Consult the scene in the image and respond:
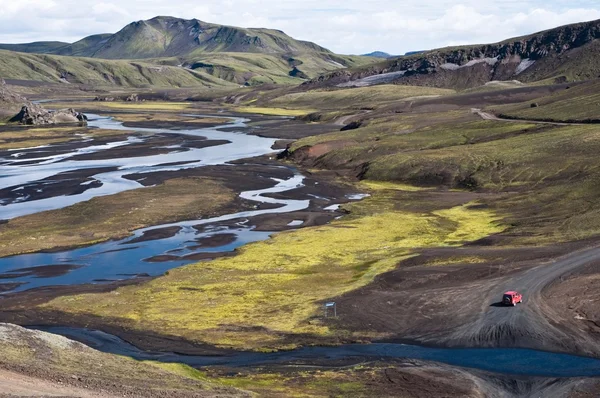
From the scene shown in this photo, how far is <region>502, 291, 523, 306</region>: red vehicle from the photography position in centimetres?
6912

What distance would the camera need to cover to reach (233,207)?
12419 cm

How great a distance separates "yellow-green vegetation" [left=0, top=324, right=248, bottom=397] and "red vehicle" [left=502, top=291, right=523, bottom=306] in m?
29.1

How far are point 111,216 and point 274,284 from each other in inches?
1673

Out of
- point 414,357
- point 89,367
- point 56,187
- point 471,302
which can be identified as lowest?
point 414,357

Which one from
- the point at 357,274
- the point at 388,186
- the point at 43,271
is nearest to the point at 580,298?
the point at 357,274

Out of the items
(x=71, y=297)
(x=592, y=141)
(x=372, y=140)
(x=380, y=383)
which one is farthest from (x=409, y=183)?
(x=380, y=383)

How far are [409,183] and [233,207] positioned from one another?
4123 cm

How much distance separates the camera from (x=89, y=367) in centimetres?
5153

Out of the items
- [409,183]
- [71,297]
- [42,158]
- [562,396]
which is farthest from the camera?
[42,158]

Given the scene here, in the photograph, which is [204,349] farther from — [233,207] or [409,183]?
[409,183]

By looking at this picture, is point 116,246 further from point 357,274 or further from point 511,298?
point 511,298

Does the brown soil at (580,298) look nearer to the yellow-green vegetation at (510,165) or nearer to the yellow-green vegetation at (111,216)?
the yellow-green vegetation at (510,165)

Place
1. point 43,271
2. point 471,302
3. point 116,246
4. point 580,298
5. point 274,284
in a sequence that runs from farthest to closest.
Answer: point 116,246 < point 43,271 < point 274,284 < point 471,302 < point 580,298

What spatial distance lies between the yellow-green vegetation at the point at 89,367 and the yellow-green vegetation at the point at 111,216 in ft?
142
